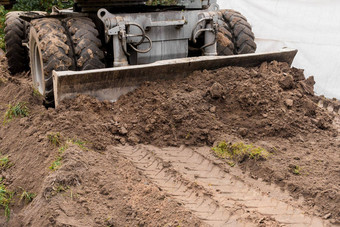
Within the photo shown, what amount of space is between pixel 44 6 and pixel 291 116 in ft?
33.2

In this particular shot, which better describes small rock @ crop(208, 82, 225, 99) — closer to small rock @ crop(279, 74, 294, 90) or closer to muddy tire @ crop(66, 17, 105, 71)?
small rock @ crop(279, 74, 294, 90)

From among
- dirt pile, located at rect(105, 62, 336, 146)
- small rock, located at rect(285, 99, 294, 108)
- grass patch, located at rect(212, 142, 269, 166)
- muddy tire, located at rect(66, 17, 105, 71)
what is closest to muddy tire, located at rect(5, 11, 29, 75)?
muddy tire, located at rect(66, 17, 105, 71)

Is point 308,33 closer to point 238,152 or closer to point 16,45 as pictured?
point 238,152

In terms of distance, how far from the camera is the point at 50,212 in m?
4.01

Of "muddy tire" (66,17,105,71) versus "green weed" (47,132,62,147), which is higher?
"muddy tire" (66,17,105,71)

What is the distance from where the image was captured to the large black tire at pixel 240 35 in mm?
7465

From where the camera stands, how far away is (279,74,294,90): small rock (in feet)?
21.1

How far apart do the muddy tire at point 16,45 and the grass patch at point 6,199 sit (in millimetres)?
4233

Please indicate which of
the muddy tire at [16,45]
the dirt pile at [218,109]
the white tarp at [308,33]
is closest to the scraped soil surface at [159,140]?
the dirt pile at [218,109]

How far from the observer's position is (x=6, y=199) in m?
4.77

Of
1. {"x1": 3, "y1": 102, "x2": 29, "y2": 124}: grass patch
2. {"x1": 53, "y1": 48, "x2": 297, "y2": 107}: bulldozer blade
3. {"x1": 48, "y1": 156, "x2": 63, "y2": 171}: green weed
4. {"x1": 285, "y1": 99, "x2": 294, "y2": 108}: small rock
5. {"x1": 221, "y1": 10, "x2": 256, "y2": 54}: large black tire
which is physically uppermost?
Answer: {"x1": 221, "y1": 10, "x2": 256, "y2": 54}: large black tire

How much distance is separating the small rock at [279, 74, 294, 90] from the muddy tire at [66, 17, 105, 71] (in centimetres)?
248

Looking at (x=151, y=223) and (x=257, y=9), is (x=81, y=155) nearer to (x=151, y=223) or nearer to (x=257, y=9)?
(x=151, y=223)

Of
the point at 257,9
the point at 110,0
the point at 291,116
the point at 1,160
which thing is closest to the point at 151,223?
the point at 1,160
